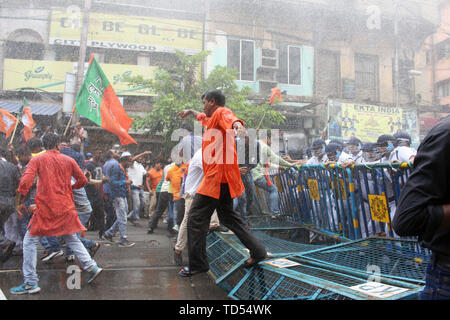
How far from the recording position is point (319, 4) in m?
13.1

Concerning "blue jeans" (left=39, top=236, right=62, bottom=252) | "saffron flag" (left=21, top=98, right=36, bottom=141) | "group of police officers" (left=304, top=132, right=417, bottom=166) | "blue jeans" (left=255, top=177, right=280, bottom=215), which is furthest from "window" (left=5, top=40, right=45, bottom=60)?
"group of police officers" (left=304, top=132, right=417, bottom=166)

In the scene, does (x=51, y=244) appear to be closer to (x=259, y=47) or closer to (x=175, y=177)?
(x=175, y=177)

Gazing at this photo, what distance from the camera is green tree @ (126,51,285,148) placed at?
864cm

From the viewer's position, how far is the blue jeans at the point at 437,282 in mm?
1121

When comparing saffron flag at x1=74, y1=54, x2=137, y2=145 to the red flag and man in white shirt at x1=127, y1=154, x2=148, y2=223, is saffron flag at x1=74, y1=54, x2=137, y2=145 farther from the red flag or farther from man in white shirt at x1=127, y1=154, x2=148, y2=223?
the red flag

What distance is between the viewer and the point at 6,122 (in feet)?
22.1

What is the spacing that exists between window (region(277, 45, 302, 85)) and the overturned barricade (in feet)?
34.2

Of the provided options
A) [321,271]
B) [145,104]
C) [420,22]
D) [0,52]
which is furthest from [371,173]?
[0,52]

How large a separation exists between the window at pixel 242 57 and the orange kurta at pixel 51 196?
37.3ft

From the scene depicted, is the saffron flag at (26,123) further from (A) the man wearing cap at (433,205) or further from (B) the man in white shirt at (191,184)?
(A) the man wearing cap at (433,205)

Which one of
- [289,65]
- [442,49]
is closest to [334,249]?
[289,65]

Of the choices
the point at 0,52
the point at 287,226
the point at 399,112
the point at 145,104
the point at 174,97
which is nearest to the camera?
the point at 287,226
